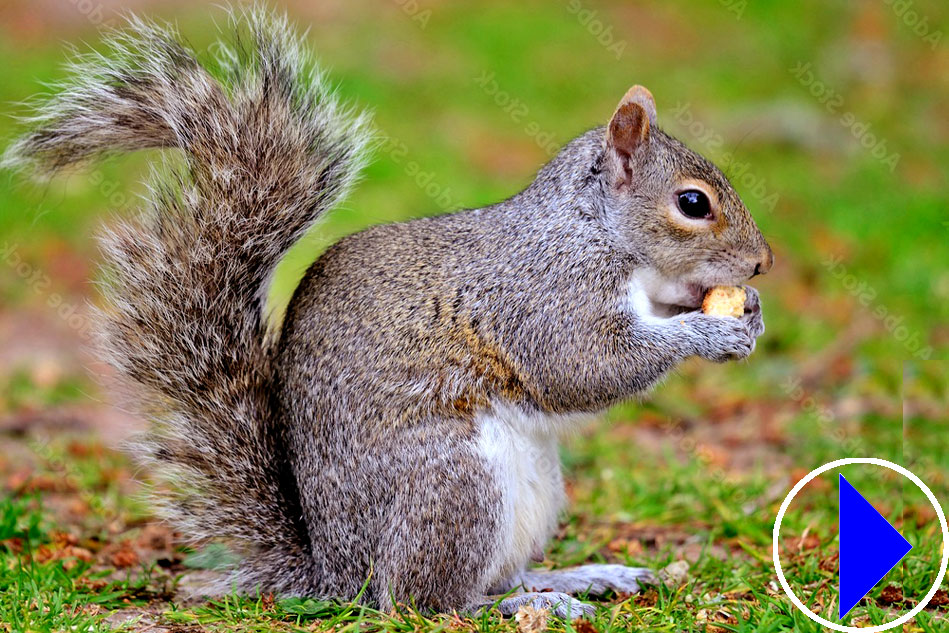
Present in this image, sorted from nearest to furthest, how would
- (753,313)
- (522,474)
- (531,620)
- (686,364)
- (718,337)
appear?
1. (531,620)
2. (522,474)
3. (718,337)
4. (753,313)
5. (686,364)

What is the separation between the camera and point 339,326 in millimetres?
2805

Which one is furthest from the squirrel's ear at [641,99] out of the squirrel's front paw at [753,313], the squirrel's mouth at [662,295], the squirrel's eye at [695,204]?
the squirrel's front paw at [753,313]

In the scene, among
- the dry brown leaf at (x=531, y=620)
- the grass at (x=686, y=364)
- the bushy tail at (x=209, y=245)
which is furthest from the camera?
the grass at (x=686, y=364)

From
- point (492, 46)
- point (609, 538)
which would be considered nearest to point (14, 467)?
point (609, 538)

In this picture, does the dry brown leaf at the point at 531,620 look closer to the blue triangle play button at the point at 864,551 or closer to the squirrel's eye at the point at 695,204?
→ the blue triangle play button at the point at 864,551

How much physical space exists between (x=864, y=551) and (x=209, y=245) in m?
1.83

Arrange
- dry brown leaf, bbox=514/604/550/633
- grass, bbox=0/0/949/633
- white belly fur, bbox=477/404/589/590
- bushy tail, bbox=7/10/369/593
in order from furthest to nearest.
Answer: grass, bbox=0/0/949/633 < bushy tail, bbox=7/10/369/593 < white belly fur, bbox=477/404/589/590 < dry brown leaf, bbox=514/604/550/633

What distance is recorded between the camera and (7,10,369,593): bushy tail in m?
2.76

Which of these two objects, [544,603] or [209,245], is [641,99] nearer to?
[209,245]

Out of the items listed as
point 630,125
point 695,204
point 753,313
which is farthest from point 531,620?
point 630,125

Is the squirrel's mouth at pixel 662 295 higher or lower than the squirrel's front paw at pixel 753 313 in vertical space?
higher

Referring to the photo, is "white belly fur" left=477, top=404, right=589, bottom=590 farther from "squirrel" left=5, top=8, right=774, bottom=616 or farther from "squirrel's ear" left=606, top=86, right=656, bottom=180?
"squirrel's ear" left=606, top=86, right=656, bottom=180

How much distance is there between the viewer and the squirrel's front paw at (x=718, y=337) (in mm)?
2844

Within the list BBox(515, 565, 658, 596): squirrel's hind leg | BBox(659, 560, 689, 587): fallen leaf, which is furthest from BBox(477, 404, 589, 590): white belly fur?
BBox(659, 560, 689, 587): fallen leaf
